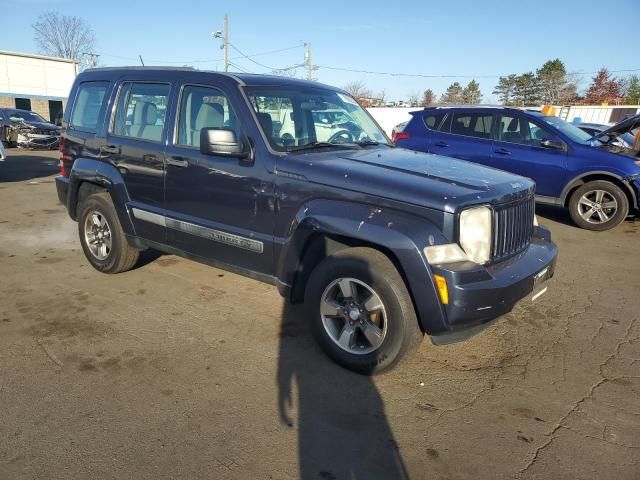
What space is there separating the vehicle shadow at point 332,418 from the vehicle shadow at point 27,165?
10.6m

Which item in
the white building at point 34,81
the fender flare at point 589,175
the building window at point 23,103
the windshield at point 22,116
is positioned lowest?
the fender flare at point 589,175

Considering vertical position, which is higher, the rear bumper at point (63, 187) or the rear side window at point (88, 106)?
the rear side window at point (88, 106)

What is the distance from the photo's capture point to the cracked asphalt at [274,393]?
2.51 meters

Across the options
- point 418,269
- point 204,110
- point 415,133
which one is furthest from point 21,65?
point 418,269

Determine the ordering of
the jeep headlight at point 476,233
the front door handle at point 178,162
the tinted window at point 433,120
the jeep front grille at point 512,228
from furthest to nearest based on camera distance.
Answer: the tinted window at point 433,120, the front door handle at point 178,162, the jeep front grille at point 512,228, the jeep headlight at point 476,233

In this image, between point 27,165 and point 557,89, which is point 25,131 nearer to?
point 27,165

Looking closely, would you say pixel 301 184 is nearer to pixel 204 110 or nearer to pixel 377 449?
pixel 204 110

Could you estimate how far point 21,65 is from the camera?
34.1 metres

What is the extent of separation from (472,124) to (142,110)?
5733 millimetres

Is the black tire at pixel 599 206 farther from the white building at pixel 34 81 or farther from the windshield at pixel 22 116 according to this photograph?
the white building at pixel 34 81

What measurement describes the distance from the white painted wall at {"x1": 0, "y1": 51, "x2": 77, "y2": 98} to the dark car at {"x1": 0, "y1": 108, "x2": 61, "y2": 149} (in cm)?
1945

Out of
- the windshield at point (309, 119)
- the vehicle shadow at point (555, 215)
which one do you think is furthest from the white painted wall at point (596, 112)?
the windshield at point (309, 119)

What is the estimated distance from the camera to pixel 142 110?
4555 millimetres

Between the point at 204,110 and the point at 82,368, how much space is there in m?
2.17
